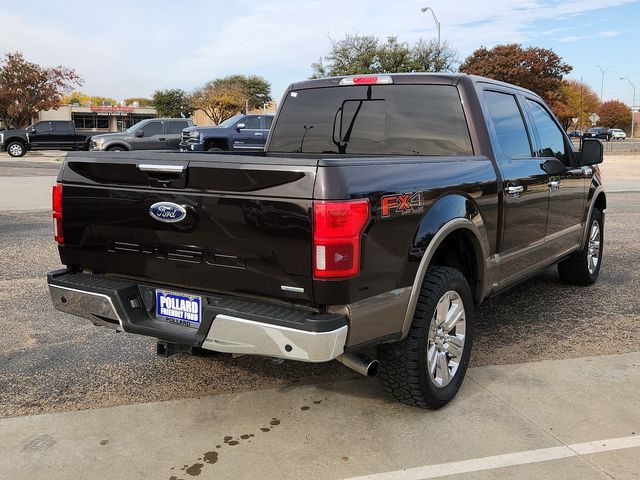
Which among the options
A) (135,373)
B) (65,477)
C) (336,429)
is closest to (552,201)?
(336,429)

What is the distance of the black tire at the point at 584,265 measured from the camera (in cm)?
622

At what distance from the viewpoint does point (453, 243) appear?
389cm

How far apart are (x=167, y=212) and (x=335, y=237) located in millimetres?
942

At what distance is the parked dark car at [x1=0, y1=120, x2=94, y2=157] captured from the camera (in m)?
30.3

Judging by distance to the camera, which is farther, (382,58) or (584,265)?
(382,58)

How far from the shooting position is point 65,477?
2.92m

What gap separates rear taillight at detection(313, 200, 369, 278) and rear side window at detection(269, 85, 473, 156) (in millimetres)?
1656

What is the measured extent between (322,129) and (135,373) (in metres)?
2.22

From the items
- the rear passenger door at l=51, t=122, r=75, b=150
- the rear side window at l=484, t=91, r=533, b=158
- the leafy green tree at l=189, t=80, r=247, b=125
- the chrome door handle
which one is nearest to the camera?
the chrome door handle

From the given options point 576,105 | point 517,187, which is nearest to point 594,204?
point 517,187

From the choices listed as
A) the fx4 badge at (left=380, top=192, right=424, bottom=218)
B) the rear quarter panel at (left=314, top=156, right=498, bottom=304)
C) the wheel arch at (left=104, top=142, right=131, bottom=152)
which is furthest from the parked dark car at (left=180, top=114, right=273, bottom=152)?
the fx4 badge at (left=380, top=192, right=424, bottom=218)

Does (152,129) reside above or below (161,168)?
above

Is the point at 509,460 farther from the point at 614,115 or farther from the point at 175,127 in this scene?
the point at 614,115

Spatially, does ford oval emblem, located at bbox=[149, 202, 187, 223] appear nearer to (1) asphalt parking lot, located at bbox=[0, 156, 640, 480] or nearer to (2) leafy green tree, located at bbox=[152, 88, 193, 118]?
(1) asphalt parking lot, located at bbox=[0, 156, 640, 480]
